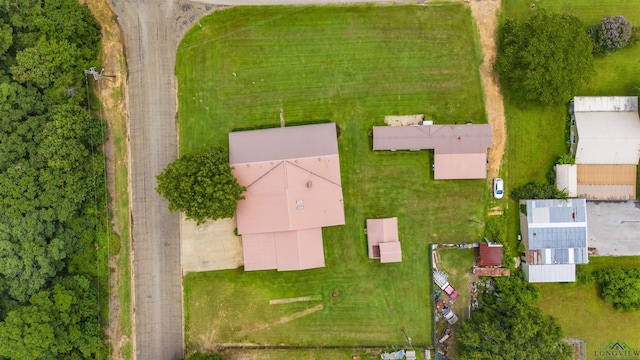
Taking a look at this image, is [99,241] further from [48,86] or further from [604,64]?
[604,64]

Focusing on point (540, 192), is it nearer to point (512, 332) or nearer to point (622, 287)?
point (622, 287)

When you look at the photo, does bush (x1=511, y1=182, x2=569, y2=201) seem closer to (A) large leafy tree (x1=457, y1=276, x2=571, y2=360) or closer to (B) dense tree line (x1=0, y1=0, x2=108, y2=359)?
(A) large leafy tree (x1=457, y1=276, x2=571, y2=360)

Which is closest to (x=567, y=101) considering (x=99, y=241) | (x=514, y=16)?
(x=514, y=16)

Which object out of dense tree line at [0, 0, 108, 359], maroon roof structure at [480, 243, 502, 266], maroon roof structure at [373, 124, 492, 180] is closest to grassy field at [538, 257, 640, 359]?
maroon roof structure at [480, 243, 502, 266]

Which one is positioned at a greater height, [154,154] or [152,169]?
[154,154]

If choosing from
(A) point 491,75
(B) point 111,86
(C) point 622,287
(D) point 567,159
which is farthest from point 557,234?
(B) point 111,86

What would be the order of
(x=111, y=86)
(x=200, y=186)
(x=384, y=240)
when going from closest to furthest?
(x=200, y=186)
(x=384, y=240)
(x=111, y=86)

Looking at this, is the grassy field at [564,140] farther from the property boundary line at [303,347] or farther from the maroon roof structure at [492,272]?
the property boundary line at [303,347]

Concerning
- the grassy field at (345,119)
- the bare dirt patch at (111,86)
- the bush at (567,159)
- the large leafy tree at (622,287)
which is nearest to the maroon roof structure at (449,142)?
the grassy field at (345,119)
